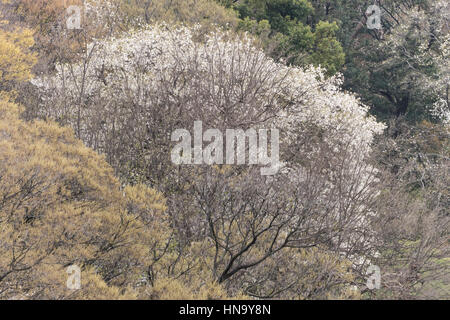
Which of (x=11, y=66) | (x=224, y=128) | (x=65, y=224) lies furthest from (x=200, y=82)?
(x=11, y=66)

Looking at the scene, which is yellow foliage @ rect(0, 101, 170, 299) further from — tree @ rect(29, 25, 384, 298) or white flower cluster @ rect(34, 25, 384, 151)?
white flower cluster @ rect(34, 25, 384, 151)

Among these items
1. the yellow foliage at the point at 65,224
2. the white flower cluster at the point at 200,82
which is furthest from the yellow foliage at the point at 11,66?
the yellow foliage at the point at 65,224

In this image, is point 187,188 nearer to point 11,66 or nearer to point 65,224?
point 65,224

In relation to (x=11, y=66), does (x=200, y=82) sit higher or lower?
lower

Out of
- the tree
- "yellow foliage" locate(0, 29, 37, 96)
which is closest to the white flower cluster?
the tree

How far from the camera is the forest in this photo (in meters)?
7.83

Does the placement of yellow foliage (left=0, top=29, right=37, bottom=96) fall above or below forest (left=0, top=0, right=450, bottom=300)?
above

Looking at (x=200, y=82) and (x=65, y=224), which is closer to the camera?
(x=65, y=224)

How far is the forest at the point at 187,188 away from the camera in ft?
25.7

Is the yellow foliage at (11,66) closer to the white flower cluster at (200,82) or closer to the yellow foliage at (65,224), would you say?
the white flower cluster at (200,82)

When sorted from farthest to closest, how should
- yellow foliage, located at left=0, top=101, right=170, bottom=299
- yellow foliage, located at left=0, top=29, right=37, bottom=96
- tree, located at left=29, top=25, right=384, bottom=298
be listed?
yellow foliage, located at left=0, top=29, right=37, bottom=96, tree, located at left=29, top=25, right=384, bottom=298, yellow foliage, located at left=0, top=101, right=170, bottom=299

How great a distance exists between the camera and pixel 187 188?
33.5 feet

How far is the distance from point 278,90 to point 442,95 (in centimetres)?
1392

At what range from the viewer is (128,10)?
2259cm
